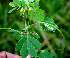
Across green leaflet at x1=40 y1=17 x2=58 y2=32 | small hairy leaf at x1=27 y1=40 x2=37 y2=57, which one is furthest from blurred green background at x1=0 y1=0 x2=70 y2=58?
small hairy leaf at x1=27 y1=40 x2=37 y2=57

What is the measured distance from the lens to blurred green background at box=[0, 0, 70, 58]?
67.9 inches

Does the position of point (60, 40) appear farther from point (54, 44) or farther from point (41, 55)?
point (41, 55)

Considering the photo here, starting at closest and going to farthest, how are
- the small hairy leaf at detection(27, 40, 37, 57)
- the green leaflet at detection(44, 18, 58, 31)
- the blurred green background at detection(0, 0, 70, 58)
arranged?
the small hairy leaf at detection(27, 40, 37, 57), the green leaflet at detection(44, 18, 58, 31), the blurred green background at detection(0, 0, 70, 58)

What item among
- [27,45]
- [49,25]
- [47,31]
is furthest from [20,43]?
[47,31]

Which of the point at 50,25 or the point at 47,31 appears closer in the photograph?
the point at 50,25

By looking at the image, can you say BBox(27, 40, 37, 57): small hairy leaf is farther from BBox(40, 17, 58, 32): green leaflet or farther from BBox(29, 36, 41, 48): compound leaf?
BBox(40, 17, 58, 32): green leaflet

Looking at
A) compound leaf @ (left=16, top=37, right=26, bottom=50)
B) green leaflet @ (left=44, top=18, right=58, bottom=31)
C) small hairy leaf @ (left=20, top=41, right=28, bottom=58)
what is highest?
green leaflet @ (left=44, top=18, right=58, bottom=31)

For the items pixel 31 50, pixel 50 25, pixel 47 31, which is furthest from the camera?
pixel 47 31

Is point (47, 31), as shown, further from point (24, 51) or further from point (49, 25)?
point (24, 51)

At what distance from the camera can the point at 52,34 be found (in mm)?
1799

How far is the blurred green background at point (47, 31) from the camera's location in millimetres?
1725

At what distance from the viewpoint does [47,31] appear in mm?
1813

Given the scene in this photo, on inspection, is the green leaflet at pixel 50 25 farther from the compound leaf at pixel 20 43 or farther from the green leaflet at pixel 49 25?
the compound leaf at pixel 20 43

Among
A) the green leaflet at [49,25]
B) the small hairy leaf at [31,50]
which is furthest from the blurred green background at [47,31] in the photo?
the small hairy leaf at [31,50]
